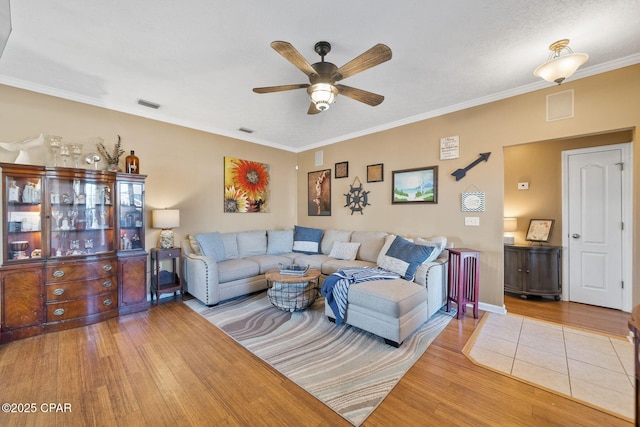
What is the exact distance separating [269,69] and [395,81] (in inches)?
54.0

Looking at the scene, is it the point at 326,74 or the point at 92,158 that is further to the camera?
the point at 92,158

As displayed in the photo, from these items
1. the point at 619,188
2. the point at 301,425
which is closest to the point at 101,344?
the point at 301,425

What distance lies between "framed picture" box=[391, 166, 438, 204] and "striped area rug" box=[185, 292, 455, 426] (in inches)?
65.7

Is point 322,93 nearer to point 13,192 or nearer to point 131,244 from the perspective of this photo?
point 131,244

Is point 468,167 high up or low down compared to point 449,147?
down

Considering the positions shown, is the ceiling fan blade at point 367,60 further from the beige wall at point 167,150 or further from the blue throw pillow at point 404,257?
the beige wall at point 167,150

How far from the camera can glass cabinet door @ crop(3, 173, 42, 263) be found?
105 inches

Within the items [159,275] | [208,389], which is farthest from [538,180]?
[159,275]

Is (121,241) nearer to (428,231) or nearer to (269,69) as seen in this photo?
(269,69)

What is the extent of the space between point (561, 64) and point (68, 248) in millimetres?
5255

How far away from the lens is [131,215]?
→ 341cm

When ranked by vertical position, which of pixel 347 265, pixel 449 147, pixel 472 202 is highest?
pixel 449 147

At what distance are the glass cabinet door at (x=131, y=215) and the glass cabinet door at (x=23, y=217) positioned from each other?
710 millimetres

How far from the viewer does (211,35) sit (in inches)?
83.4
